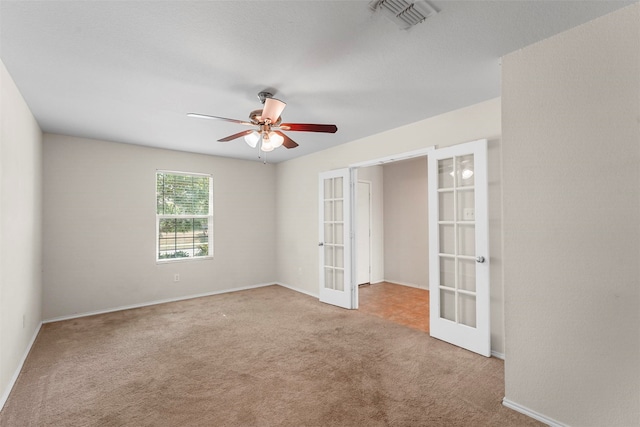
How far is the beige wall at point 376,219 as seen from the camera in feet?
20.1

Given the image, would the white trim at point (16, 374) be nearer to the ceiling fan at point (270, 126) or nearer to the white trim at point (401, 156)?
the ceiling fan at point (270, 126)

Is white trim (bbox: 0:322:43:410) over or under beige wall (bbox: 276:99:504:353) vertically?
under

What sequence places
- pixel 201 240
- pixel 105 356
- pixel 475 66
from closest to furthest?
pixel 475 66 → pixel 105 356 → pixel 201 240

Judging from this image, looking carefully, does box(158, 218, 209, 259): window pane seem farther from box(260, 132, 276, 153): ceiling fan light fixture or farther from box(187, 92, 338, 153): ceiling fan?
box(260, 132, 276, 153): ceiling fan light fixture

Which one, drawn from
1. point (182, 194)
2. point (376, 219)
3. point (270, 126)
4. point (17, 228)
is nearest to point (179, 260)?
point (182, 194)

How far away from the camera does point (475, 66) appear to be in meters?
2.34

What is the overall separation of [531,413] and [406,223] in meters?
4.13

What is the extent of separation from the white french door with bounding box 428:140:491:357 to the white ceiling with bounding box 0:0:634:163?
604mm

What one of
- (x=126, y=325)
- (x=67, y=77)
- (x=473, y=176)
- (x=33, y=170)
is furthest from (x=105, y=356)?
(x=473, y=176)

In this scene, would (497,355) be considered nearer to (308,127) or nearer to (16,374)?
(308,127)

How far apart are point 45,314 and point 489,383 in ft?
17.1

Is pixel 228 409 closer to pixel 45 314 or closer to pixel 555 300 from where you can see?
pixel 555 300

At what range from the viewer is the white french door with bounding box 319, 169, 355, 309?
4.53 metres

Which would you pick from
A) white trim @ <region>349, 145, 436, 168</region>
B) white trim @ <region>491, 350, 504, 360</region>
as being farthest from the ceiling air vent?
white trim @ <region>491, 350, 504, 360</region>
